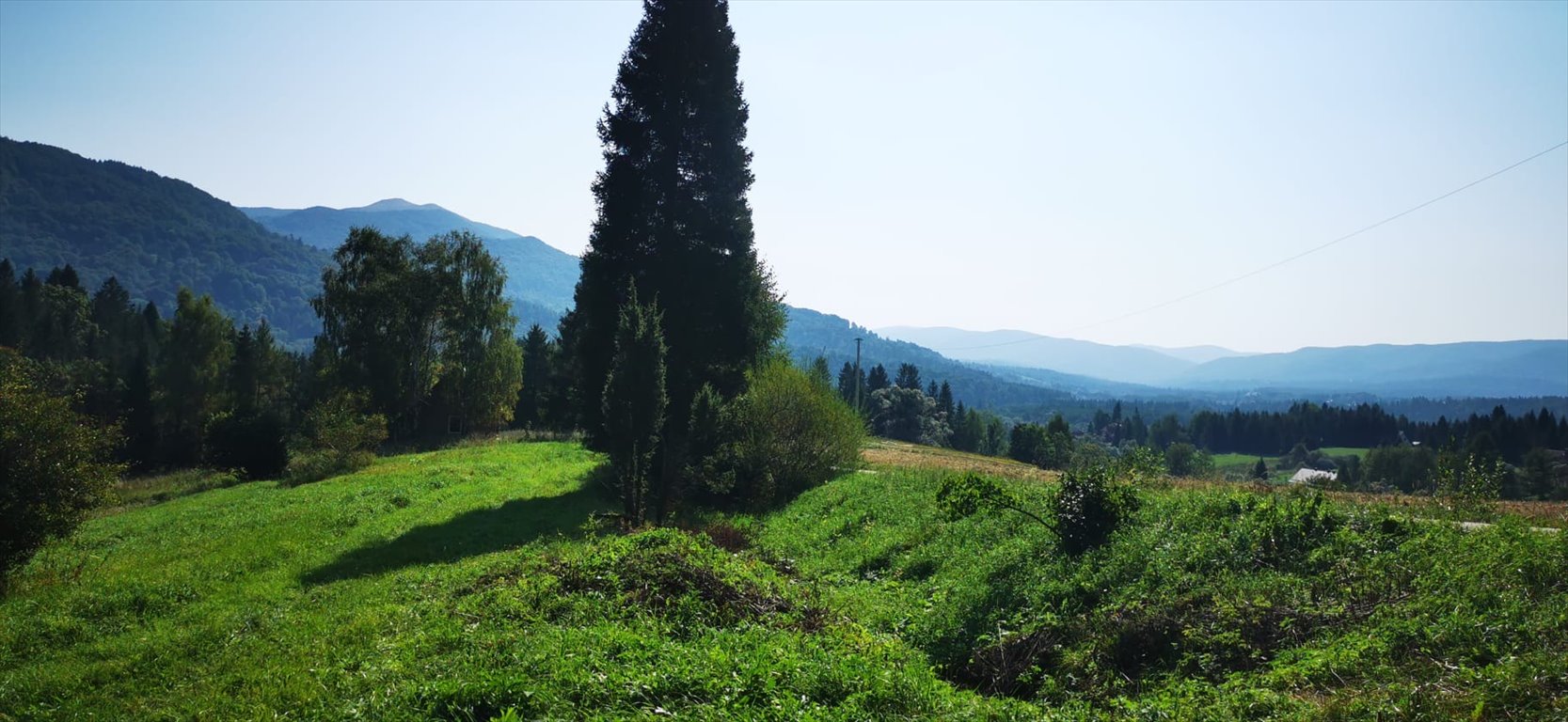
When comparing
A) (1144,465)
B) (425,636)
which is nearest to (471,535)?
(425,636)

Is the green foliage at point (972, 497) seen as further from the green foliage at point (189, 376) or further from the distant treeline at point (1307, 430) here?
the distant treeline at point (1307, 430)

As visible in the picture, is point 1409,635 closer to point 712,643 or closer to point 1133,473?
point 712,643

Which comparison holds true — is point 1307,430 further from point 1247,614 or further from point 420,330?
point 1247,614

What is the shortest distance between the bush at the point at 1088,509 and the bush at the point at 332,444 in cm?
2879

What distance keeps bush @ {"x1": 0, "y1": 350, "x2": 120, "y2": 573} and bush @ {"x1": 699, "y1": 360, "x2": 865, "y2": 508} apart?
14.6 metres

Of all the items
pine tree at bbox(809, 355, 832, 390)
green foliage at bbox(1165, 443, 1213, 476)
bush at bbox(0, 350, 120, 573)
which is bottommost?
green foliage at bbox(1165, 443, 1213, 476)

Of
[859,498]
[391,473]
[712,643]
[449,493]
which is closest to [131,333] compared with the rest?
[391,473]

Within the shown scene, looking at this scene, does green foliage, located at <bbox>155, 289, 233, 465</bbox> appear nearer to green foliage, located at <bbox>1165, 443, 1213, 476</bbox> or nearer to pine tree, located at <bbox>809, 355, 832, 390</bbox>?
pine tree, located at <bbox>809, 355, 832, 390</bbox>

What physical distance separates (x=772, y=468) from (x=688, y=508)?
3120mm

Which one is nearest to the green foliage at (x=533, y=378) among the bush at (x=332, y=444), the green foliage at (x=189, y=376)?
the green foliage at (x=189, y=376)

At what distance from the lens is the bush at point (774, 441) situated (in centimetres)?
2369

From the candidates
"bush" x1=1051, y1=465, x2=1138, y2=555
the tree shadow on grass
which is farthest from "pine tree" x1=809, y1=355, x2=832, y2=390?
"bush" x1=1051, y1=465, x2=1138, y2=555

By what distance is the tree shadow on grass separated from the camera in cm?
1428

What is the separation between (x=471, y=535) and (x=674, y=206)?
40.3ft
